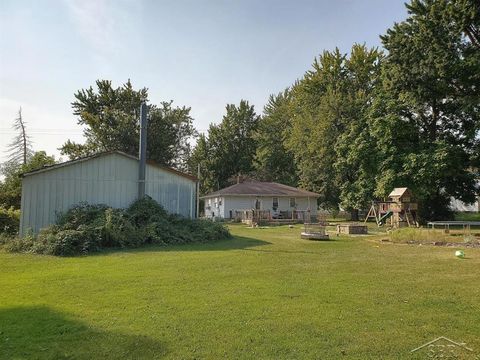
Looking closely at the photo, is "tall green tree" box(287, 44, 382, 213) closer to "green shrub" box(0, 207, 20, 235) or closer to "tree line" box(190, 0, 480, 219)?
"tree line" box(190, 0, 480, 219)

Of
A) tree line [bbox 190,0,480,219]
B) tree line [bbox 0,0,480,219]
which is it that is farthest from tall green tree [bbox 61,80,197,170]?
tree line [bbox 190,0,480,219]

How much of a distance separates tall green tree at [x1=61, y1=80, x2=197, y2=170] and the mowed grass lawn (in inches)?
1325

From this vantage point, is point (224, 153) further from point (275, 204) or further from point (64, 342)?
point (64, 342)

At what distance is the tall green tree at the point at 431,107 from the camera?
2516 cm

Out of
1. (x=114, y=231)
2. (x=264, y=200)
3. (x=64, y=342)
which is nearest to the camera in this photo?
(x=64, y=342)

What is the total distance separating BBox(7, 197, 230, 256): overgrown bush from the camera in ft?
44.9

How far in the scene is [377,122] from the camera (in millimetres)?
29531

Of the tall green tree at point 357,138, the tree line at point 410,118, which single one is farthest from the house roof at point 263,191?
the tall green tree at point 357,138

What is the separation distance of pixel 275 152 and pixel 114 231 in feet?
145

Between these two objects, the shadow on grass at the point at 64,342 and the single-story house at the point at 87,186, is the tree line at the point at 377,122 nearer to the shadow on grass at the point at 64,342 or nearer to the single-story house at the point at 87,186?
the single-story house at the point at 87,186

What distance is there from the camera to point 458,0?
78.2 feet

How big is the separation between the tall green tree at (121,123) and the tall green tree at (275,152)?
15.3 metres

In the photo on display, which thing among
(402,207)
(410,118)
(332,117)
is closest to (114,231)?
(402,207)

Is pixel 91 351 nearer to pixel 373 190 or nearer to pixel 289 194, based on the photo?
pixel 373 190
